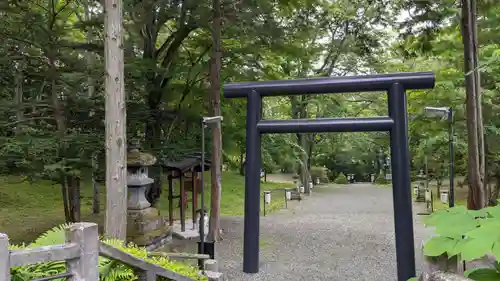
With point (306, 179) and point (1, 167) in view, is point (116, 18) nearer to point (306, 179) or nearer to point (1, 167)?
point (1, 167)

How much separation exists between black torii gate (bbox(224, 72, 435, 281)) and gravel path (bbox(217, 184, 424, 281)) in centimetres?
133

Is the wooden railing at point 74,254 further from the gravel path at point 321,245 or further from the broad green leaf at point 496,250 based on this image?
the gravel path at point 321,245

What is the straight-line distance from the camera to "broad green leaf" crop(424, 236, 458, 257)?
1.95 m

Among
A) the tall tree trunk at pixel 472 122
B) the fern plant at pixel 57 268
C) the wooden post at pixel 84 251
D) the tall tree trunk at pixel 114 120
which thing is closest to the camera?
the wooden post at pixel 84 251

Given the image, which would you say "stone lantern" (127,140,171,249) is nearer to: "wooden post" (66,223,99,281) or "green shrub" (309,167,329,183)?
"wooden post" (66,223,99,281)

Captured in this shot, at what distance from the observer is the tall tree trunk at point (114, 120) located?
23.6 feet

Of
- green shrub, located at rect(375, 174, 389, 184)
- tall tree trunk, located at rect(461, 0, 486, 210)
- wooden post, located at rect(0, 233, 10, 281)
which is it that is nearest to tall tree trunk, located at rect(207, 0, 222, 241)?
tall tree trunk, located at rect(461, 0, 486, 210)

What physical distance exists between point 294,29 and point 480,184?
632cm

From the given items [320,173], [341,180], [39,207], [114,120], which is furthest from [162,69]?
[341,180]

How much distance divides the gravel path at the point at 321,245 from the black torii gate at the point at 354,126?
1327mm

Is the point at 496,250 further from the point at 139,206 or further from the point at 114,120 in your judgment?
the point at 139,206

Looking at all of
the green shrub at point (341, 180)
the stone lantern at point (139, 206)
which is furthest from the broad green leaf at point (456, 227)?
the green shrub at point (341, 180)

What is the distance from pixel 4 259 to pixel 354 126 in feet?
18.4

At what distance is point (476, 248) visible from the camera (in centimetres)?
168
